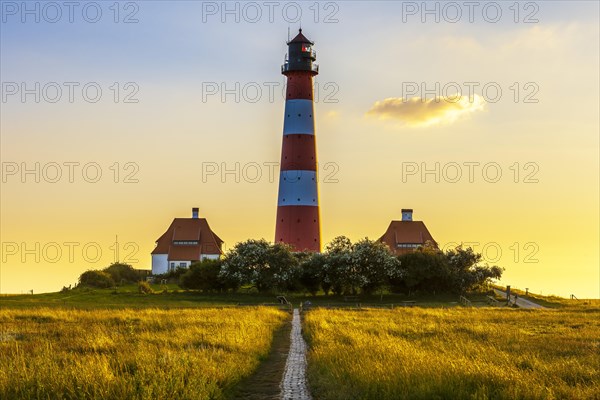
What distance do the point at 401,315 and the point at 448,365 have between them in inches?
1058

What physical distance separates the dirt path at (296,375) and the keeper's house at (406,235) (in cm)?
6678

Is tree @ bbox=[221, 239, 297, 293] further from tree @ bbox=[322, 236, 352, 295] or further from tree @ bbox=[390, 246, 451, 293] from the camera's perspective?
tree @ bbox=[390, 246, 451, 293]

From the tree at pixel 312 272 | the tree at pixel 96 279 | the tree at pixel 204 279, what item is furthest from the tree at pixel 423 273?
the tree at pixel 96 279

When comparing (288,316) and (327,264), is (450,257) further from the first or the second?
(288,316)

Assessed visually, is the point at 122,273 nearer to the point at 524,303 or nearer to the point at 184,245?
the point at 184,245

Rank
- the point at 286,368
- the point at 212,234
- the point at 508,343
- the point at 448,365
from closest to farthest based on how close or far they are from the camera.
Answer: the point at 448,365
the point at 286,368
the point at 508,343
the point at 212,234

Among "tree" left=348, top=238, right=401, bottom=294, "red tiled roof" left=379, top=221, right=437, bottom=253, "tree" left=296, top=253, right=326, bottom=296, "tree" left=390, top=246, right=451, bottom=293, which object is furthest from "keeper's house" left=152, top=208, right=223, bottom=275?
"tree" left=390, top=246, right=451, bottom=293

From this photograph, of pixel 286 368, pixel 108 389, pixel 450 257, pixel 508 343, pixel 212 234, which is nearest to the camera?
pixel 108 389

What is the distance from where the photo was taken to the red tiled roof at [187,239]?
324ft

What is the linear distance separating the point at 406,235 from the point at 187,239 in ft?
94.1

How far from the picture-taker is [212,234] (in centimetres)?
10262

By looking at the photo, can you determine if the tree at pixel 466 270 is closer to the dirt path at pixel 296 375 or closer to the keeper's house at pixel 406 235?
the keeper's house at pixel 406 235

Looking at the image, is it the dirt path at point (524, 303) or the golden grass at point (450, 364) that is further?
the dirt path at point (524, 303)

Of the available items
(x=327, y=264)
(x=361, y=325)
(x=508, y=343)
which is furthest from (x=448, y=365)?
(x=327, y=264)
